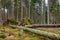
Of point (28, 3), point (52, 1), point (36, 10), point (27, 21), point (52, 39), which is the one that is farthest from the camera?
point (36, 10)

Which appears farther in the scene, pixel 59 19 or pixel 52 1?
pixel 59 19

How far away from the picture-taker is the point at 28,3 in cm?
3491

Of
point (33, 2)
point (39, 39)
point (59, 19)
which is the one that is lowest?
point (59, 19)

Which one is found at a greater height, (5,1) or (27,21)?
(5,1)

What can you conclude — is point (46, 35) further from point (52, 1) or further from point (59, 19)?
point (59, 19)

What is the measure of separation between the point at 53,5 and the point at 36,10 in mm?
7917

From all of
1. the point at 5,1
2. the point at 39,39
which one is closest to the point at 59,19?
the point at 5,1

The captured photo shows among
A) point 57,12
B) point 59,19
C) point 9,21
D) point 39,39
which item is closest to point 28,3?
→ point 57,12

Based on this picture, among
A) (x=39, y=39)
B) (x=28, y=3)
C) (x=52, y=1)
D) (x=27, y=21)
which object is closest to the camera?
(x=39, y=39)

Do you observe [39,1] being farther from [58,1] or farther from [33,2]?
[58,1]

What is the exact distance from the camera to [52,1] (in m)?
32.8

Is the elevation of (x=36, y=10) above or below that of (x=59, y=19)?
above

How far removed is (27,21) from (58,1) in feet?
91.8

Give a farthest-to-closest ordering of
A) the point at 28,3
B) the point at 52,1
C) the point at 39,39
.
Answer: the point at 28,3
the point at 52,1
the point at 39,39
